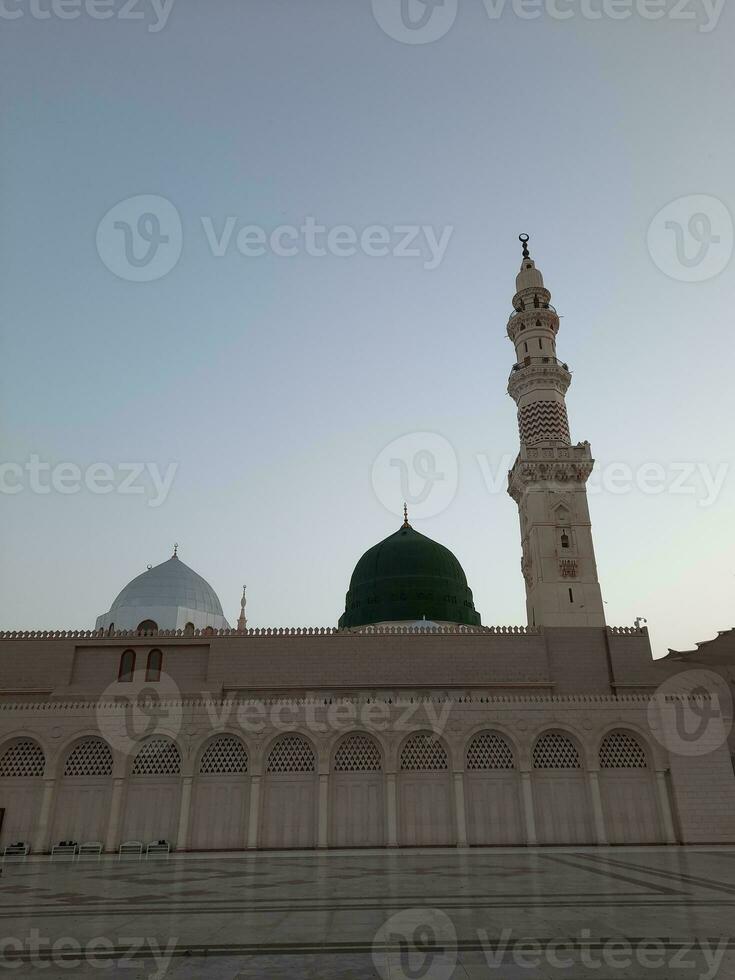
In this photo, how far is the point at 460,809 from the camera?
2041 centimetres

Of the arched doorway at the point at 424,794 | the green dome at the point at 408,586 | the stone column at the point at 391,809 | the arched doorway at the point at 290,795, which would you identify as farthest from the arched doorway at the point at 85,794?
the green dome at the point at 408,586

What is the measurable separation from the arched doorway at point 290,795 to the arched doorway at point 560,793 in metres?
6.86

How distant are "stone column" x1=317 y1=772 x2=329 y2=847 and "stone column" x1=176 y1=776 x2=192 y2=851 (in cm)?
388

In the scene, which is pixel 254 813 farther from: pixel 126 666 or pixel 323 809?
pixel 126 666

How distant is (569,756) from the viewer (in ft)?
70.3

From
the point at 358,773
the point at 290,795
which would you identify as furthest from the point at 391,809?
the point at 290,795

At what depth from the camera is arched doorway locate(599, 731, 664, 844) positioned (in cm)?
2045

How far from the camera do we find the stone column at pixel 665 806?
20281 millimetres

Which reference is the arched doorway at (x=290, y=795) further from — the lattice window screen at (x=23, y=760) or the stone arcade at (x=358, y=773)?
the lattice window screen at (x=23, y=760)

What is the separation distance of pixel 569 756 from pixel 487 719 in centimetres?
289

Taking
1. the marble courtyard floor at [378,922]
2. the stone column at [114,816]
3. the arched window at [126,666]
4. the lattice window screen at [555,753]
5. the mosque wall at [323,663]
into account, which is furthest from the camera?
the arched window at [126,666]

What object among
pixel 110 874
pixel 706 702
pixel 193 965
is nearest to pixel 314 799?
pixel 110 874

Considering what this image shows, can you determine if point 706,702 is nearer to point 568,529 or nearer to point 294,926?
point 568,529

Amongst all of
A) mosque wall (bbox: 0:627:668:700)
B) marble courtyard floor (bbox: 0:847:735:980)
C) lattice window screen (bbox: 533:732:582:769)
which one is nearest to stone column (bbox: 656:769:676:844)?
lattice window screen (bbox: 533:732:582:769)
